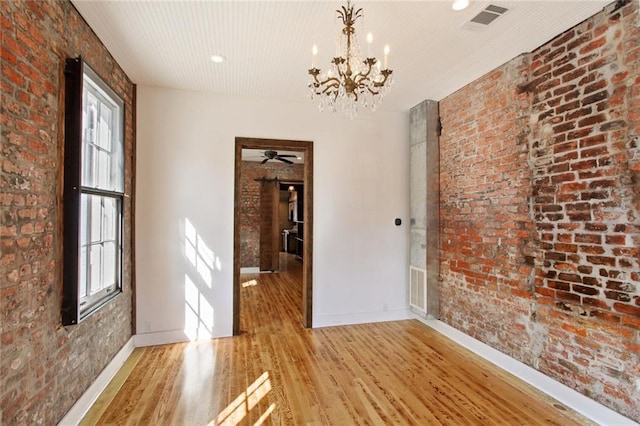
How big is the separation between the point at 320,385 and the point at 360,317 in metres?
1.61

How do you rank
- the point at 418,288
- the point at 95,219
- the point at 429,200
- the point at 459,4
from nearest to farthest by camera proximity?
the point at 459,4
the point at 95,219
the point at 429,200
the point at 418,288

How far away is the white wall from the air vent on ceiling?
190 cm

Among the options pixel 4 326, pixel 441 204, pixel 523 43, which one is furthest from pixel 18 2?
pixel 441 204

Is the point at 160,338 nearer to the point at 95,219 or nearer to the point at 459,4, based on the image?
the point at 95,219

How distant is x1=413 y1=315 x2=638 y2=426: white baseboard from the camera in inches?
84.0

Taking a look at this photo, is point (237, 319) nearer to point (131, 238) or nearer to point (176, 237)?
point (176, 237)

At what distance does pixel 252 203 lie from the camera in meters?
7.75

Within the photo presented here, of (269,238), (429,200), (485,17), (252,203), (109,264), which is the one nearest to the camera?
(485,17)

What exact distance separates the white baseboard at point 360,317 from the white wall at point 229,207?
13 mm

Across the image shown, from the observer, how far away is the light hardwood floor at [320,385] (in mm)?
2229

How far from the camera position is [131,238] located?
133 inches

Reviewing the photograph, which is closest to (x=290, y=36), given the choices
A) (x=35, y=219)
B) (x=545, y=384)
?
(x=35, y=219)

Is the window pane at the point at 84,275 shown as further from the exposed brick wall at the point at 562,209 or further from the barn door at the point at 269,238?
the barn door at the point at 269,238

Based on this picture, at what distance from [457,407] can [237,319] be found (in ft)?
8.10
